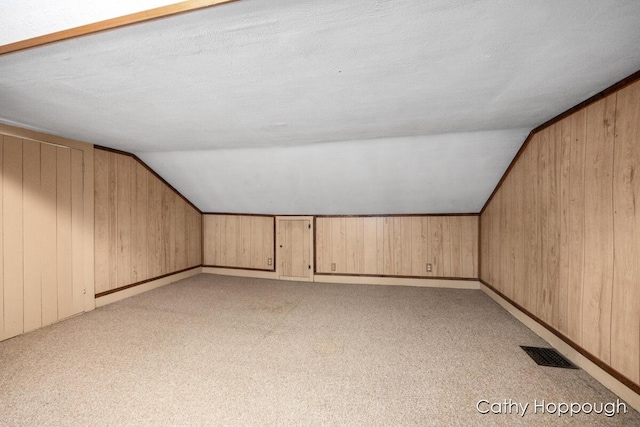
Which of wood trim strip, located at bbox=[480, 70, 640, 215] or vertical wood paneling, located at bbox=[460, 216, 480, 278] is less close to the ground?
wood trim strip, located at bbox=[480, 70, 640, 215]

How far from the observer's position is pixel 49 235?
108 inches

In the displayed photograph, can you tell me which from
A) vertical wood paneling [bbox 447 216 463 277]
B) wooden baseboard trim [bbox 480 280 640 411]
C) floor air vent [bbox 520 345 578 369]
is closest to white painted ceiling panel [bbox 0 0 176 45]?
wooden baseboard trim [bbox 480 280 640 411]

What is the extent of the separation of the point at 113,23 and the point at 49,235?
2.76 m

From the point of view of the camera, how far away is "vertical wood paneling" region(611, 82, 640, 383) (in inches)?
60.7

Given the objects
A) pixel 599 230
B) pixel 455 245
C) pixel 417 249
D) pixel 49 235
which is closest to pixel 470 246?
pixel 455 245

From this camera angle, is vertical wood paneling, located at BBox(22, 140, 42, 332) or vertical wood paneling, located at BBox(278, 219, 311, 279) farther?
vertical wood paneling, located at BBox(278, 219, 311, 279)

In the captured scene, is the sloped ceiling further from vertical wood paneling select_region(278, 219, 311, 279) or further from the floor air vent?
the floor air vent

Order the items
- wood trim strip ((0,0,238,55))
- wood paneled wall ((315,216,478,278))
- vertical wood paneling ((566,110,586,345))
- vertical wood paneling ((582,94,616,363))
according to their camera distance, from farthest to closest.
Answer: wood paneled wall ((315,216,478,278)), vertical wood paneling ((566,110,586,345)), vertical wood paneling ((582,94,616,363)), wood trim strip ((0,0,238,55))

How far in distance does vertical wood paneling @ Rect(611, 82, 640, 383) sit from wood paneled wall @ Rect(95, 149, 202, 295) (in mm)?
4722

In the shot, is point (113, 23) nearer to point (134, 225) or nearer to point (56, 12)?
point (56, 12)

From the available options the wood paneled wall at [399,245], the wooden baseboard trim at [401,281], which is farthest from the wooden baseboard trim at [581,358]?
the wood paneled wall at [399,245]

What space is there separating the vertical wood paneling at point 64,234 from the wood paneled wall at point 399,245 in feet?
10.2

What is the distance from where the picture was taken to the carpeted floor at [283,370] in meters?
1.55

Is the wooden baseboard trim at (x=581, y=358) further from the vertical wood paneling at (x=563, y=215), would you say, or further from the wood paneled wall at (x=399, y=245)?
the wood paneled wall at (x=399, y=245)
